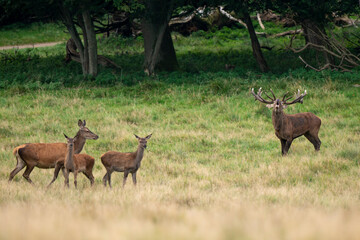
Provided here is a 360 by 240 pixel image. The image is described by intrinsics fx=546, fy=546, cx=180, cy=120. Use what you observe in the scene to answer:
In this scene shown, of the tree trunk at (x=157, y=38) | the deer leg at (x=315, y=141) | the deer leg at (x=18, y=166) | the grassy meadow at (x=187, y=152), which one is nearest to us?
the grassy meadow at (x=187, y=152)

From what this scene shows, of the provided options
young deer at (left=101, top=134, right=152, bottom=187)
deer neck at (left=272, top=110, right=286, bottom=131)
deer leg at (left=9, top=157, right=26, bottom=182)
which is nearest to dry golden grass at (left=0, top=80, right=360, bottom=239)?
deer leg at (left=9, top=157, right=26, bottom=182)

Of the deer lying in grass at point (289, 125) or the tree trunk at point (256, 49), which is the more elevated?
the deer lying in grass at point (289, 125)

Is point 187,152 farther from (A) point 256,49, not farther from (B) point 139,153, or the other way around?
(A) point 256,49

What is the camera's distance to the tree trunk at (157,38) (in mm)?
21719

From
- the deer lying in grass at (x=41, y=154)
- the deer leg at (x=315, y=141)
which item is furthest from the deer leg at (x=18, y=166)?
the deer leg at (x=315, y=141)

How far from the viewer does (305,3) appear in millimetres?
21391

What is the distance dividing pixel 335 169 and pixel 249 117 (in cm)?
545

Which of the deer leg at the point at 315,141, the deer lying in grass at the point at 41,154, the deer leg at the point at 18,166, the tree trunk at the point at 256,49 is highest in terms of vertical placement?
the deer lying in grass at the point at 41,154

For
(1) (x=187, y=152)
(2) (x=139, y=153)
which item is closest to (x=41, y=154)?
(2) (x=139, y=153)

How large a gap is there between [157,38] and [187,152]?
414 inches

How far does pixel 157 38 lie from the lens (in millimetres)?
22078

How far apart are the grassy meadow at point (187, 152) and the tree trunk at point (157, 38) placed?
782 millimetres

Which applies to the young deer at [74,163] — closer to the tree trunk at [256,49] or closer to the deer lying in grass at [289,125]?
the deer lying in grass at [289,125]

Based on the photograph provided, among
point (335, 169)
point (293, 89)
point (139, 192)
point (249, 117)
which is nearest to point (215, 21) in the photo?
point (293, 89)
